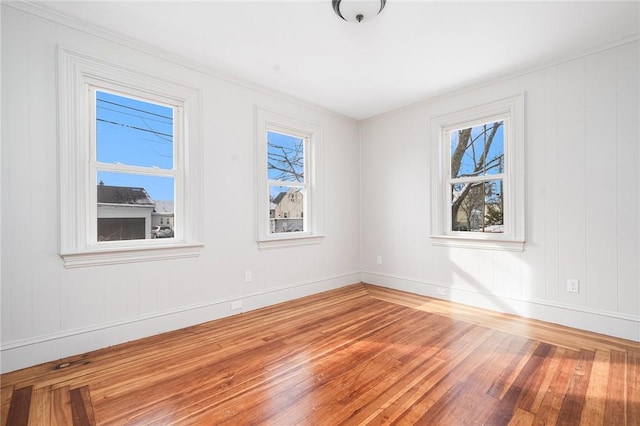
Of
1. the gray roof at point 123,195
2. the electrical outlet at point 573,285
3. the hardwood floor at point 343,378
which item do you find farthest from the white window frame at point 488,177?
the gray roof at point 123,195

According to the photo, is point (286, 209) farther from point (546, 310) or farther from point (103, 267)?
point (546, 310)

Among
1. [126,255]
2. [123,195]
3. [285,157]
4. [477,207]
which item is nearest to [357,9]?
[285,157]

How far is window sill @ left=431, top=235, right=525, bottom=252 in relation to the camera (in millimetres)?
3225

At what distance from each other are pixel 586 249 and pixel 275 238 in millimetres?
3158

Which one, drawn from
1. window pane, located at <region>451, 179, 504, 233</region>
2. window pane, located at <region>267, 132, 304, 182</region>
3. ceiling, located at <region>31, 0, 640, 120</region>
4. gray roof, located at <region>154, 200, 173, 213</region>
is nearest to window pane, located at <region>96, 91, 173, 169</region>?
gray roof, located at <region>154, 200, 173, 213</region>

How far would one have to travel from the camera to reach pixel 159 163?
9.59 feet

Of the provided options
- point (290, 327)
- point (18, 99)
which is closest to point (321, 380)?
point (290, 327)

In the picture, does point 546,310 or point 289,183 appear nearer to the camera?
point 546,310

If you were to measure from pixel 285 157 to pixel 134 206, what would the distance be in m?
1.89

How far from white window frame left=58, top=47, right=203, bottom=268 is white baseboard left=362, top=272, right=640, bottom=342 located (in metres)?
2.91

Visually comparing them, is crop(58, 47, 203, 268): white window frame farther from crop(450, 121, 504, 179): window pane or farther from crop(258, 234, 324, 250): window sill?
crop(450, 121, 504, 179): window pane

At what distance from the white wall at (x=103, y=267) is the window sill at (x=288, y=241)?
0.08 m

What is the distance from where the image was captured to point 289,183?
4.00 meters

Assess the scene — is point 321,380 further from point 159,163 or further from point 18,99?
point 18,99
